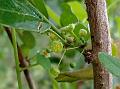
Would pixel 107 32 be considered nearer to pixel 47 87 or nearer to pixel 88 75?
pixel 88 75

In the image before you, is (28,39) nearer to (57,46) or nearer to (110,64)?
(57,46)

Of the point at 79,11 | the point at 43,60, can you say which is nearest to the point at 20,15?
the point at 43,60

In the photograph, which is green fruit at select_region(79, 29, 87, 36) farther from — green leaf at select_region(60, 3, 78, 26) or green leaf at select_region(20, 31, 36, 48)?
green leaf at select_region(20, 31, 36, 48)

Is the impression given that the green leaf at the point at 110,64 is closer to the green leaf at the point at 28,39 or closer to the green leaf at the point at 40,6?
the green leaf at the point at 40,6

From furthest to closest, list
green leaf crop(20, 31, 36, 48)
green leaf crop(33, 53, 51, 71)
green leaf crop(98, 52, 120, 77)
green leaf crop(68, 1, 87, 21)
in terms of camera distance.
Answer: green leaf crop(20, 31, 36, 48), green leaf crop(68, 1, 87, 21), green leaf crop(33, 53, 51, 71), green leaf crop(98, 52, 120, 77)

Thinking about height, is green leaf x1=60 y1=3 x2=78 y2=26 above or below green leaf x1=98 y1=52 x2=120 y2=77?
above

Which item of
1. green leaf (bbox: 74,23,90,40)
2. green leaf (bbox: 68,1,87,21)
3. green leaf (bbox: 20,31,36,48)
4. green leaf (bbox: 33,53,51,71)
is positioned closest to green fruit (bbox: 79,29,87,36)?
green leaf (bbox: 74,23,90,40)
